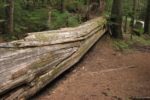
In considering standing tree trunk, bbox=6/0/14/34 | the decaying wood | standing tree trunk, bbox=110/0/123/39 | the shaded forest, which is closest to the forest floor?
the decaying wood

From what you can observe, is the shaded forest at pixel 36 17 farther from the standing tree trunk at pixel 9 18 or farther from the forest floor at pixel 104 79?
the forest floor at pixel 104 79

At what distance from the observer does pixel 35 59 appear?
6.81m

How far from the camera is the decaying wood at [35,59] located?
5.78m

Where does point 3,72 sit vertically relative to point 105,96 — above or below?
above

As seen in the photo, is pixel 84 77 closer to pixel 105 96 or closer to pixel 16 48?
pixel 105 96

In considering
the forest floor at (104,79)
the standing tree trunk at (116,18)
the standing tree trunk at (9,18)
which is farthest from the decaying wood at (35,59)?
the standing tree trunk at (116,18)

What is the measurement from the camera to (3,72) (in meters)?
5.79

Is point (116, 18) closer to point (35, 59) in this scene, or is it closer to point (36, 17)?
point (36, 17)

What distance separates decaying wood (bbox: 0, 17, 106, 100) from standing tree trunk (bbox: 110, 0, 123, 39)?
4530 millimetres

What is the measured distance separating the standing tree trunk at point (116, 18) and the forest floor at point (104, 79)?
8.15 ft

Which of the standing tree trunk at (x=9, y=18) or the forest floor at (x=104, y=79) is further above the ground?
the standing tree trunk at (x=9, y=18)

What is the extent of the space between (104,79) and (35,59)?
2.68 meters

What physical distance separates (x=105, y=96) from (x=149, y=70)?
10.6 ft

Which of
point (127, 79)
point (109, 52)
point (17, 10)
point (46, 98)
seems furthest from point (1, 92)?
point (17, 10)
